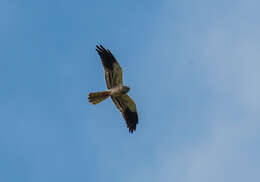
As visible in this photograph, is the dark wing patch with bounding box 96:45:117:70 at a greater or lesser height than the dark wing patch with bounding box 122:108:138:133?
greater

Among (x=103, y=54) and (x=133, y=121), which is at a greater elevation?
(x=103, y=54)

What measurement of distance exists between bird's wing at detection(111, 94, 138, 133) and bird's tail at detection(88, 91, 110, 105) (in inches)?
36.0

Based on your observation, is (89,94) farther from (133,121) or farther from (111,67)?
(133,121)

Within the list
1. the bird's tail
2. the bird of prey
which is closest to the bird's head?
the bird of prey

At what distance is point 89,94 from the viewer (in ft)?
107

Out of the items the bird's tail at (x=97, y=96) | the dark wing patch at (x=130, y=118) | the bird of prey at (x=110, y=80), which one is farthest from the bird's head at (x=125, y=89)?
the dark wing patch at (x=130, y=118)

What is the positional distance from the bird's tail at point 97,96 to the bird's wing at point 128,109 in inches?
36.0

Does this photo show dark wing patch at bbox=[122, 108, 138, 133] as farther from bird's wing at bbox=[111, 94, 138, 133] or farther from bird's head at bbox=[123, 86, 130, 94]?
bird's head at bbox=[123, 86, 130, 94]

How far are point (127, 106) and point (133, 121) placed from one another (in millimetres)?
1320

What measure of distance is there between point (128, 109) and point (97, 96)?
2951 mm

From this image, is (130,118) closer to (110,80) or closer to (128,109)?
A: (128,109)

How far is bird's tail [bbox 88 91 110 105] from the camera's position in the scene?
107ft

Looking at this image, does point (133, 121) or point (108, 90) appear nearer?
point (108, 90)

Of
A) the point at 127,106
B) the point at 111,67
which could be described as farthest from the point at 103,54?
the point at 127,106
